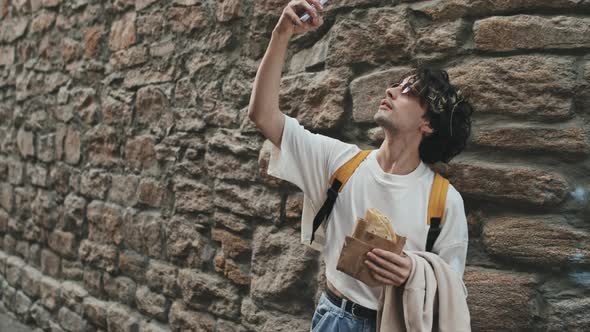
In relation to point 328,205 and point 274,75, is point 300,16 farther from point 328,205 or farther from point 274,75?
point 328,205

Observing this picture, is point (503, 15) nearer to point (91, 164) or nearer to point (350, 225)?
point (350, 225)

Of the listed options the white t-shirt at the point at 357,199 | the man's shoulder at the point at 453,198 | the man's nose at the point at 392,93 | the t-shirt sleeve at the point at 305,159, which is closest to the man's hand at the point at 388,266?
the white t-shirt at the point at 357,199

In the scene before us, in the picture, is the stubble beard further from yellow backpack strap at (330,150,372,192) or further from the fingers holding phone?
the fingers holding phone

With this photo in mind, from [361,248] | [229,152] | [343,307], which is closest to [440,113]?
[361,248]

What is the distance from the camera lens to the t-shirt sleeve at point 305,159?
6.54 ft

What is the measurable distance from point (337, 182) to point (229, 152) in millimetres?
1246

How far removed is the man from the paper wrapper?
149 mm

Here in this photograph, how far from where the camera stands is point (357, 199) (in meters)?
1.91

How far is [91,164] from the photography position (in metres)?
4.34

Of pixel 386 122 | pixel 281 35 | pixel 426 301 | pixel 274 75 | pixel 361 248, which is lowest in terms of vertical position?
pixel 426 301

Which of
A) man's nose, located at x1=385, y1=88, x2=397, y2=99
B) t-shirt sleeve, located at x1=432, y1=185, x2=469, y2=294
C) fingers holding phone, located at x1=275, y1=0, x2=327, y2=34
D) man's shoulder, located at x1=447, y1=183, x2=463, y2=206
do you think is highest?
fingers holding phone, located at x1=275, y1=0, x2=327, y2=34

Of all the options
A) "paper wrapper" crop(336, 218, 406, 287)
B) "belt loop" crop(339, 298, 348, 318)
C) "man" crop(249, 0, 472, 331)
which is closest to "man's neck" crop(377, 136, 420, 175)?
"man" crop(249, 0, 472, 331)

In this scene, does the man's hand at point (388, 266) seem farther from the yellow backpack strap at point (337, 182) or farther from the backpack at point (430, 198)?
the yellow backpack strap at point (337, 182)

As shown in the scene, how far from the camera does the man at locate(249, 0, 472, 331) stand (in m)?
1.84
